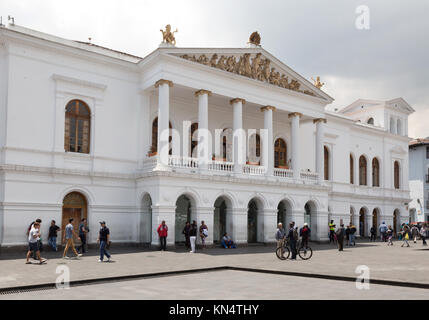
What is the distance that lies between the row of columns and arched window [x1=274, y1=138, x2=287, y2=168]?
273 cm

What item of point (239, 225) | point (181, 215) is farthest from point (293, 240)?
point (181, 215)

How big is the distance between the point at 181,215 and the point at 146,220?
112 inches

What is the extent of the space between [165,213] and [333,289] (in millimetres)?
13467

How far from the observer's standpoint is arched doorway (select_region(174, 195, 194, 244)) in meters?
28.0

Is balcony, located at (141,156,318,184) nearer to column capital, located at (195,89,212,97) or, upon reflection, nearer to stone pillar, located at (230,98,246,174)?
stone pillar, located at (230,98,246,174)

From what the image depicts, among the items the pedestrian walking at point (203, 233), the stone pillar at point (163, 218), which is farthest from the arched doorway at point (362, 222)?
the stone pillar at point (163, 218)

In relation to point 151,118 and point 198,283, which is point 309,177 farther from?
point 198,283

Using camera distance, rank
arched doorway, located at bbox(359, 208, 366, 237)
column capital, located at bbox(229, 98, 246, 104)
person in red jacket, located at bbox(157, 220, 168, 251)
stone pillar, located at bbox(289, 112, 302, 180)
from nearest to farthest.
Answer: person in red jacket, located at bbox(157, 220, 168, 251)
column capital, located at bbox(229, 98, 246, 104)
stone pillar, located at bbox(289, 112, 302, 180)
arched doorway, located at bbox(359, 208, 366, 237)

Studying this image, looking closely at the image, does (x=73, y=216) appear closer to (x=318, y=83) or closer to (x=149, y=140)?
(x=149, y=140)

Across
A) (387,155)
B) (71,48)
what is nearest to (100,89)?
(71,48)

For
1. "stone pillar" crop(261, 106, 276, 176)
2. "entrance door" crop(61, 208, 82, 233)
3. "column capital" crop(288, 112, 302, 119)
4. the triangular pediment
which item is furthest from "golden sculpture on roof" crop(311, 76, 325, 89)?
"entrance door" crop(61, 208, 82, 233)

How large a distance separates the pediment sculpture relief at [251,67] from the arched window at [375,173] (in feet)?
53.9

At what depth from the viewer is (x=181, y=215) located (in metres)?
28.3

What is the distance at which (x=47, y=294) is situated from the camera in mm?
11297
